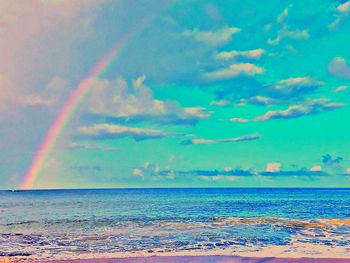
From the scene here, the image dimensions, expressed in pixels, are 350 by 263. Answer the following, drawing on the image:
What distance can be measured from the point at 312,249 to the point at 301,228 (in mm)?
10229

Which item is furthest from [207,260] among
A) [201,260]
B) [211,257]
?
[211,257]

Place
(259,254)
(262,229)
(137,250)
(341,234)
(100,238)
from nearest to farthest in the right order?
(259,254) → (137,250) → (100,238) → (341,234) → (262,229)

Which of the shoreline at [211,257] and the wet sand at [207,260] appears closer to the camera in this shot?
the wet sand at [207,260]

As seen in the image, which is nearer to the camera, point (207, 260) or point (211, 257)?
point (207, 260)

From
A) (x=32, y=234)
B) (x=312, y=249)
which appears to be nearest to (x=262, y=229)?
(x=312, y=249)

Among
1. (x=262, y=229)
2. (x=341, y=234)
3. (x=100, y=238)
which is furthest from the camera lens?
(x=262, y=229)

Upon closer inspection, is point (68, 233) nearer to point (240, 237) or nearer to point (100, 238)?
point (100, 238)

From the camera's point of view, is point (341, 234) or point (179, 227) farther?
point (179, 227)

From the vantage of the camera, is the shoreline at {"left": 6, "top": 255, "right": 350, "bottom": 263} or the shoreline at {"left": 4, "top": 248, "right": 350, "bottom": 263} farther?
the shoreline at {"left": 4, "top": 248, "right": 350, "bottom": 263}

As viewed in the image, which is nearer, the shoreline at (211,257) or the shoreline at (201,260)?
the shoreline at (201,260)

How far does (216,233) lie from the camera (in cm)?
2642

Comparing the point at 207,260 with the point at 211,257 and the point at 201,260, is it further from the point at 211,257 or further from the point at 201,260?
the point at 211,257

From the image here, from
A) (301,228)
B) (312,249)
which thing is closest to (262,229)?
(301,228)

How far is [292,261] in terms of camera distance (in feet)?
54.9
